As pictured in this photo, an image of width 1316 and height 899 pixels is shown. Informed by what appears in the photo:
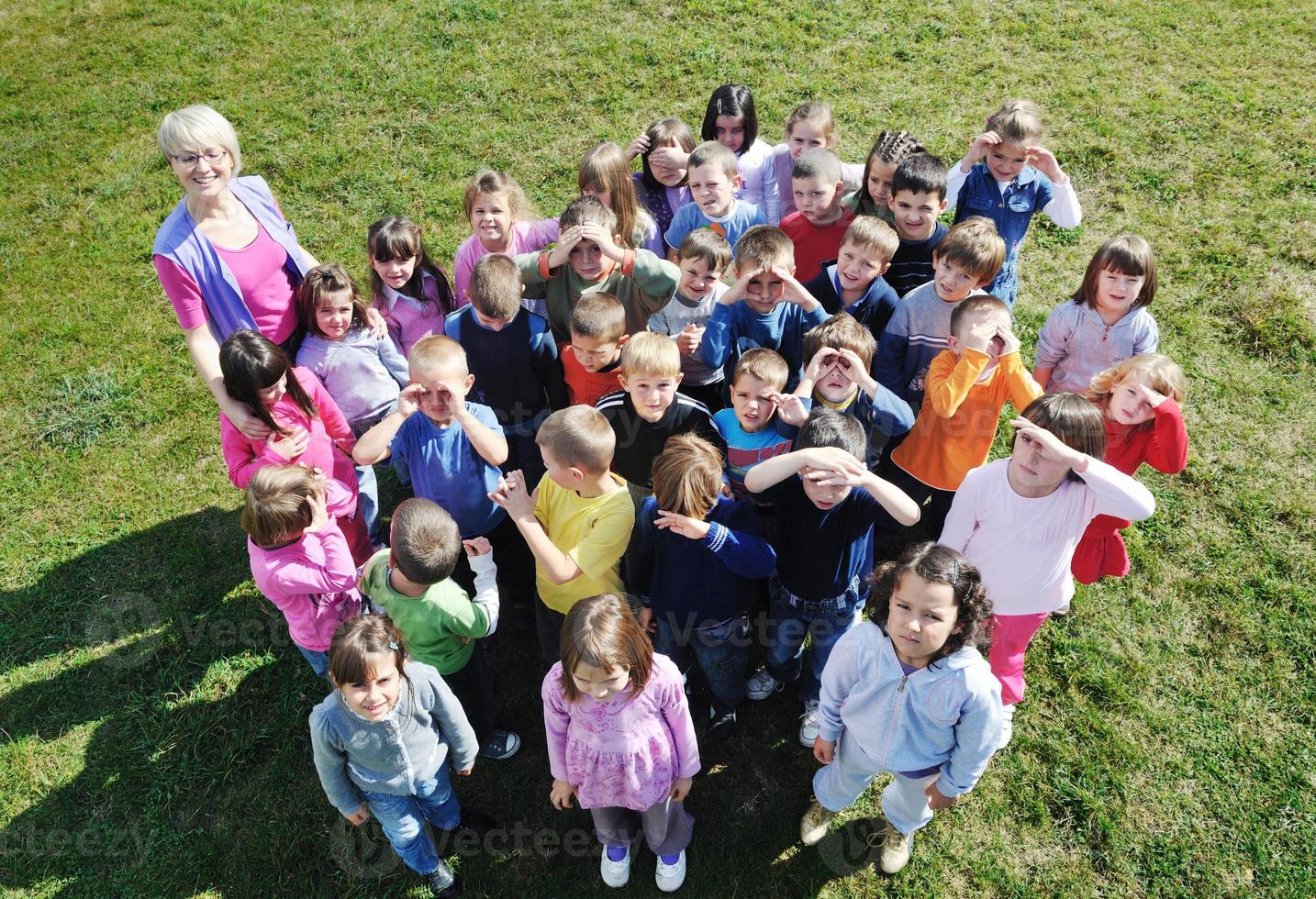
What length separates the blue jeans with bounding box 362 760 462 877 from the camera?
3.77 m

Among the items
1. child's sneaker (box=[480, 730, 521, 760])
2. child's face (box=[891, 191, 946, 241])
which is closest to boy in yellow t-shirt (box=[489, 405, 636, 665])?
child's sneaker (box=[480, 730, 521, 760])

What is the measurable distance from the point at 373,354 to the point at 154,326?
3.53 metres

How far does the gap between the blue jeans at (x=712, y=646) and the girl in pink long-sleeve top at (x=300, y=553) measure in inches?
62.4

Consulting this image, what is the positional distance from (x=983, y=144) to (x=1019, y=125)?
10.6 inches

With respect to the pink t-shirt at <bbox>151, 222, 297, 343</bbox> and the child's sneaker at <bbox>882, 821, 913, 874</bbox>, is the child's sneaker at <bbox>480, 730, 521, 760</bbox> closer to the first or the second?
the child's sneaker at <bbox>882, 821, 913, 874</bbox>

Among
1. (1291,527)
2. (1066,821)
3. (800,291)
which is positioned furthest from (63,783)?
(1291,527)

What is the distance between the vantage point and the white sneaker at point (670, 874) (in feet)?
13.3

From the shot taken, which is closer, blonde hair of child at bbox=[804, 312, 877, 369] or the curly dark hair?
the curly dark hair

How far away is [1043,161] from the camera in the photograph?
547 centimetres

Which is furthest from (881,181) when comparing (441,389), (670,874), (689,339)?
(670,874)

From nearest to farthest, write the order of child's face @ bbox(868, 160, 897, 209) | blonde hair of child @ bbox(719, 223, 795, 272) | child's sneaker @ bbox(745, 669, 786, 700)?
1. blonde hair of child @ bbox(719, 223, 795, 272)
2. child's sneaker @ bbox(745, 669, 786, 700)
3. child's face @ bbox(868, 160, 897, 209)

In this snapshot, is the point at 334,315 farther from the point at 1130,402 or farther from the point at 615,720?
the point at 1130,402

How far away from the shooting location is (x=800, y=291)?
186 inches

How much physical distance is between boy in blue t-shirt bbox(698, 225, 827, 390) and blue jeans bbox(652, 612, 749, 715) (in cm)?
144
